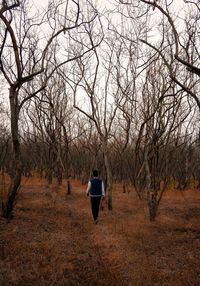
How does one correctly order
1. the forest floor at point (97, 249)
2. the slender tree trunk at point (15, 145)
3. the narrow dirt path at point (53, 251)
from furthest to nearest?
the slender tree trunk at point (15, 145) < the forest floor at point (97, 249) < the narrow dirt path at point (53, 251)

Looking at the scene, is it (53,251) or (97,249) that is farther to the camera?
(97,249)

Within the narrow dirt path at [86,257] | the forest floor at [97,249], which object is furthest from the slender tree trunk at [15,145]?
the narrow dirt path at [86,257]

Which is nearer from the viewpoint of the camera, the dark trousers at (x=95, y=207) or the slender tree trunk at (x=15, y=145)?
the slender tree trunk at (x=15, y=145)

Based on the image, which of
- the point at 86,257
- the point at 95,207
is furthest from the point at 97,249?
the point at 95,207

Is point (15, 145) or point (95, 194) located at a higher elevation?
point (15, 145)

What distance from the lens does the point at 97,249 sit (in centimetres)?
783

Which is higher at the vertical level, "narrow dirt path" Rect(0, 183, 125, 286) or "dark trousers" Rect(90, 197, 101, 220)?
"dark trousers" Rect(90, 197, 101, 220)

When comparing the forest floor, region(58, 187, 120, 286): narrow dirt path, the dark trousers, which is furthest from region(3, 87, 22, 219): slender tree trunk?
the dark trousers

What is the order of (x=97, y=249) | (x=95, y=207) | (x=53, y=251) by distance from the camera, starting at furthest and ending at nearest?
(x=95, y=207) → (x=97, y=249) → (x=53, y=251)

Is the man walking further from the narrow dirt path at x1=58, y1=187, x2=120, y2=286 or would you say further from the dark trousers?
the narrow dirt path at x1=58, y1=187, x2=120, y2=286

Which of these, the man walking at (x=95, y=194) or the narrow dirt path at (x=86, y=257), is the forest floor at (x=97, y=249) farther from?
the man walking at (x=95, y=194)

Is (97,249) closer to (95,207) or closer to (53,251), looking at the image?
(53,251)

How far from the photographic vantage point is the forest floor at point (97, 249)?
5.82 meters

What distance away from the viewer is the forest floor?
5.82 metres
